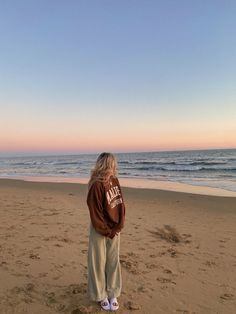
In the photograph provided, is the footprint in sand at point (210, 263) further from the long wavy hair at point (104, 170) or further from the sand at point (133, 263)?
the long wavy hair at point (104, 170)

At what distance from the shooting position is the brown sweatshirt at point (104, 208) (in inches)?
137

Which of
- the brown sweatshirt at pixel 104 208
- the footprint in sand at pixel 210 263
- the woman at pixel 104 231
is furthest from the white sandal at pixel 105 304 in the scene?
the footprint in sand at pixel 210 263

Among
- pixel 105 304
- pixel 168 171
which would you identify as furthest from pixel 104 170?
pixel 168 171

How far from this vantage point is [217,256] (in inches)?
232

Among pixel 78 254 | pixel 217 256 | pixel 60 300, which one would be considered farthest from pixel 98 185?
pixel 217 256

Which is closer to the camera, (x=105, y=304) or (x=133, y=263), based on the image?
(x=105, y=304)

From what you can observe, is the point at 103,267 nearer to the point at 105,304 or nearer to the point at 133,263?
the point at 105,304

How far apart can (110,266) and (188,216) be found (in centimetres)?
648

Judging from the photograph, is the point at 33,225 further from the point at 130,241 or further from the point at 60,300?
the point at 60,300

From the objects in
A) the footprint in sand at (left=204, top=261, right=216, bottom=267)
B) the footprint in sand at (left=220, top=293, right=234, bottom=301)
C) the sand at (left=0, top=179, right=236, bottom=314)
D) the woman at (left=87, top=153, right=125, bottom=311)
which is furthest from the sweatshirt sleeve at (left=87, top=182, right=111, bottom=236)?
the footprint in sand at (left=204, top=261, right=216, bottom=267)

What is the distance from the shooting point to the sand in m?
3.91

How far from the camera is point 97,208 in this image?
3.50 meters

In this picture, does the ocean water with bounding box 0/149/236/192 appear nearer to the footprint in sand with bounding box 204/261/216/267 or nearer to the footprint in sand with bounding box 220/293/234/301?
the footprint in sand with bounding box 204/261/216/267

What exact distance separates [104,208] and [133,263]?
2134 millimetres
